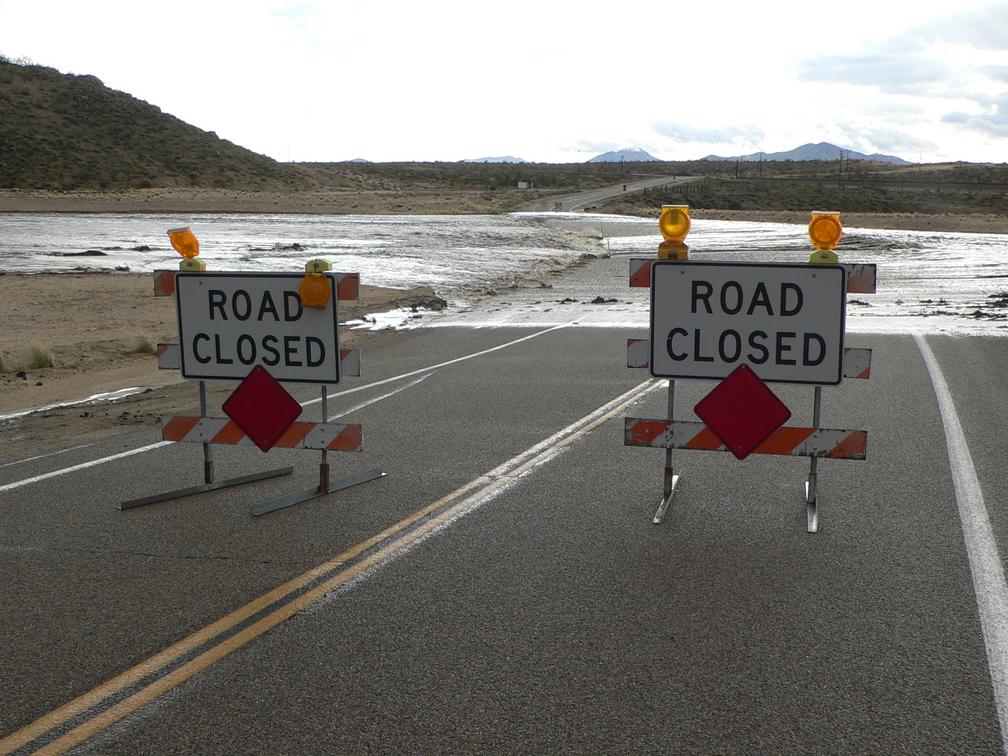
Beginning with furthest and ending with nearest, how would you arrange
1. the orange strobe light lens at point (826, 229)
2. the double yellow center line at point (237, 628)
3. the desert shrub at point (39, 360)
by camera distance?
the desert shrub at point (39, 360) < the orange strobe light lens at point (826, 229) < the double yellow center line at point (237, 628)

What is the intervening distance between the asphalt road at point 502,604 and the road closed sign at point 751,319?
3.20 ft

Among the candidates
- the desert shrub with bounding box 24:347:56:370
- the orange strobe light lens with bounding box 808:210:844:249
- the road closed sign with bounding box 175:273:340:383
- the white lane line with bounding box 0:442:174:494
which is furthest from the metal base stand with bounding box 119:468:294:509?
the desert shrub with bounding box 24:347:56:370

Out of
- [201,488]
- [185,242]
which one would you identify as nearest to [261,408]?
[201,488]

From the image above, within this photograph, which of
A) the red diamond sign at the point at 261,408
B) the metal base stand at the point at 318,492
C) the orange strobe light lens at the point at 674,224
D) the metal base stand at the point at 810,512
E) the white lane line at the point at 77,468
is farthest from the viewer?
the white lane line at the point at 77,468

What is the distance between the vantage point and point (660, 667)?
4734 millimetres

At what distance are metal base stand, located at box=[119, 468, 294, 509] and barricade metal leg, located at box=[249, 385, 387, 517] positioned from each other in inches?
23.4

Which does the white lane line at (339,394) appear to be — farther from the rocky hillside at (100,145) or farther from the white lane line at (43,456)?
the rocky hillside at (100,145)

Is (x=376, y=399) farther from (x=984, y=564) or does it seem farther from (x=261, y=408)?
(x=984, y=564)

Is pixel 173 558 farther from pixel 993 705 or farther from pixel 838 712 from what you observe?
pixel 993 705

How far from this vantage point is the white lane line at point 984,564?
467 cm

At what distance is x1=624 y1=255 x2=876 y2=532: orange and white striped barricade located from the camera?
6980 millimetres

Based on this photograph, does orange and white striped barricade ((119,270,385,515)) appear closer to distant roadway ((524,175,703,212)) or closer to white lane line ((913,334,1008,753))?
white lane line ((913,334,1008,753))

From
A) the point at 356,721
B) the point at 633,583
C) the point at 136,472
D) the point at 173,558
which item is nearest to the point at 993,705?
the point at 633,583

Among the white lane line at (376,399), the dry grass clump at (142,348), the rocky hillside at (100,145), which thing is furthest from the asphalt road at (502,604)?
the rocky hillside at (100,145)
